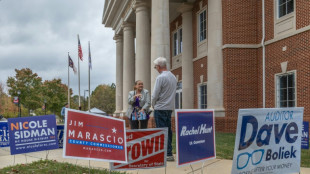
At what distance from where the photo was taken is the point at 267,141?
430cm

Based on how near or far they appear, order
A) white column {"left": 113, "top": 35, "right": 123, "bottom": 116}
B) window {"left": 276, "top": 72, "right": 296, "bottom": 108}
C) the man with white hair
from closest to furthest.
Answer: the man with white hair < window {"left": 276, "top": 72, "right": 296, "bottom": 108} < white column {"left": 113, "top": 35, "right": 123, "bottom": 116}

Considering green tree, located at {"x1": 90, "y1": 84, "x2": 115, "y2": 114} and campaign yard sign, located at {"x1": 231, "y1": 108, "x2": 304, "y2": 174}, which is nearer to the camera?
campaign yard sign, located at {"x1": 231, "y1": 108, "x2": 304, "y2": 174}

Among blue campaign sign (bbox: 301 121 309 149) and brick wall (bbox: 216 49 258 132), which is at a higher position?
brick wall (bbox: 216 49 258 132)

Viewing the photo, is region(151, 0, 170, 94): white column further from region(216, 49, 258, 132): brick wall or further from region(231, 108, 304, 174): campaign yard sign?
region(231, 108, 304, 174): campaign yard sign

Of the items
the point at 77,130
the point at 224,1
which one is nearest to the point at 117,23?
the point at 224,1

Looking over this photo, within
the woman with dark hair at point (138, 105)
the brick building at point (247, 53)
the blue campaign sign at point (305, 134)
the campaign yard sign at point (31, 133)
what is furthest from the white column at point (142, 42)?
the campaign yard sign at point (31, 133)

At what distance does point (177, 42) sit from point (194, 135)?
63.6 ft

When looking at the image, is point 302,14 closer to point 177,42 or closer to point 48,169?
point 48,169

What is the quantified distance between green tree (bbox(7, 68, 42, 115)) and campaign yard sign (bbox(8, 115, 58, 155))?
1939 inches

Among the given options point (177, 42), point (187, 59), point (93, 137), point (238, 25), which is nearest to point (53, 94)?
point (177, 42)

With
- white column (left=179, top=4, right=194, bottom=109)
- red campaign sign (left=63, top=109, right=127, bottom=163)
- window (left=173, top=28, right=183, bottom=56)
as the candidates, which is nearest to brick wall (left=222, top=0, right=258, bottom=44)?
white column (left=179, top=4, right=194, bottom=109)

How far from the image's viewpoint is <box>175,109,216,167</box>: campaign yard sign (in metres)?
4.38

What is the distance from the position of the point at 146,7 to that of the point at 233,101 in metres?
9.01

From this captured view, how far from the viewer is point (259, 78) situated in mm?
14844
